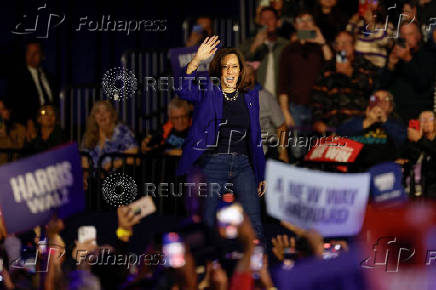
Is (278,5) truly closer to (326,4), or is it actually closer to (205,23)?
(326,4)

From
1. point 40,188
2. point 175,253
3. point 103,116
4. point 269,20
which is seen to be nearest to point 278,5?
point 269,20

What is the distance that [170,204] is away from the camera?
1162cm

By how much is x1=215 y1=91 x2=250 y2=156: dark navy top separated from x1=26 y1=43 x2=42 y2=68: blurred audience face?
6213 millimetres

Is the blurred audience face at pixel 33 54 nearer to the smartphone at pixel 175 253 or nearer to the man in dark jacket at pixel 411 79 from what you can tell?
the man in dark jacket at pixel 411 79

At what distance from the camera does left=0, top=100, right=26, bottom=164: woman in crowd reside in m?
12.1

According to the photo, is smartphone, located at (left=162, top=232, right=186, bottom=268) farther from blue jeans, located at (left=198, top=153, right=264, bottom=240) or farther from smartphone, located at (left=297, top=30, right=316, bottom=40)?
smartphone, located at (left=297, top=30, right=316, bottom=40)

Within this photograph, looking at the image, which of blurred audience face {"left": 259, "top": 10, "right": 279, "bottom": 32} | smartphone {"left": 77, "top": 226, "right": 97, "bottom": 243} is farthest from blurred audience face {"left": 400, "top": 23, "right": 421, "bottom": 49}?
smartphone {"left": 77, "top": 226, "right": 97, "bottom": 243}

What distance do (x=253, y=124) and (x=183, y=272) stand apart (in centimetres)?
199

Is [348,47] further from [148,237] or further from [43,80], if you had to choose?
[43,80]

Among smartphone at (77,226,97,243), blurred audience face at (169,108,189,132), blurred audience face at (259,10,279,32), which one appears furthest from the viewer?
blurred audience face at (259,10,279,32)

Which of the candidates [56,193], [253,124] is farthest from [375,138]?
[56,193]

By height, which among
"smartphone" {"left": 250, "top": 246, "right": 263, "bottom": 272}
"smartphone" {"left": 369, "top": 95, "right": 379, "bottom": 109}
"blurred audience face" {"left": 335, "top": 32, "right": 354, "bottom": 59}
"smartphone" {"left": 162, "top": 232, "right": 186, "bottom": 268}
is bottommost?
"smartphone" {"left": 250, "top": 246, "right": 263, "bottom": 272}

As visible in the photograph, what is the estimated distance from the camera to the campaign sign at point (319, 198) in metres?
6.02

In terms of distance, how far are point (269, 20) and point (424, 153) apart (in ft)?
10.8
